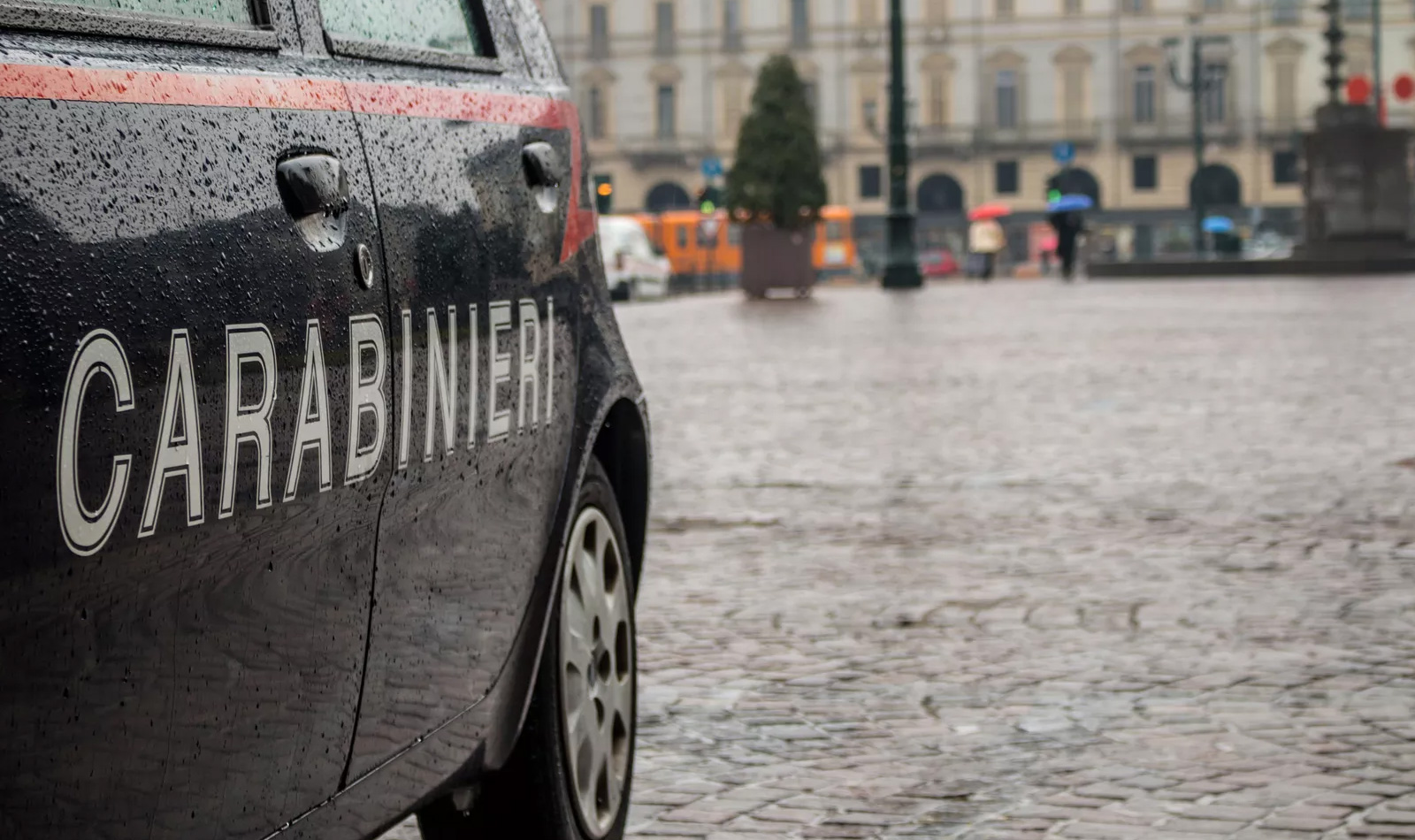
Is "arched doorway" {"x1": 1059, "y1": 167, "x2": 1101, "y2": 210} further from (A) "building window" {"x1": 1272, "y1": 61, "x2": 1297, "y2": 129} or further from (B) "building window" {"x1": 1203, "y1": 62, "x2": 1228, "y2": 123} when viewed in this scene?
(A) "building window" {"x1": 1272, "y1": 61, "x2": 1297, "y2": 129}

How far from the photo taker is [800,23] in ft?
280

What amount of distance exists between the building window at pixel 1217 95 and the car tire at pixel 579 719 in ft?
263

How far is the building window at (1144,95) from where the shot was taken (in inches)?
3253

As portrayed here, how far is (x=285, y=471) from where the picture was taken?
237cm

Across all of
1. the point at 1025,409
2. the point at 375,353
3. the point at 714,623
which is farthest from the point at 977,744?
the point at 1025,409

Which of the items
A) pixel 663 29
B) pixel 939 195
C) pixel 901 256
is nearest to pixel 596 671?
pixel 901 256

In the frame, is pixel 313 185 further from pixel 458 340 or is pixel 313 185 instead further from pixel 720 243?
pixel 720 243

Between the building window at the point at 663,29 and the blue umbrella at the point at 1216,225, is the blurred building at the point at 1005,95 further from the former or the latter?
the blue umbrella at the point at 1216,225

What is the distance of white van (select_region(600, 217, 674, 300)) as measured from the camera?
4678cm

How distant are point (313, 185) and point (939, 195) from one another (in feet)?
273

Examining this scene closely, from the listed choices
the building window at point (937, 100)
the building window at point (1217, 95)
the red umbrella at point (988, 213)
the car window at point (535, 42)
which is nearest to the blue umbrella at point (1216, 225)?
the building window at point (1217, 95)

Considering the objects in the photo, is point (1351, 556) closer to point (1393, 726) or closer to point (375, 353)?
point (1393, 726)

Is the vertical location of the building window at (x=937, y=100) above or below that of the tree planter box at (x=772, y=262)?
above

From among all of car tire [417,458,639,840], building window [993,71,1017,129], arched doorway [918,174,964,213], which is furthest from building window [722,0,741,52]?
car tire [417,458,639,840]
